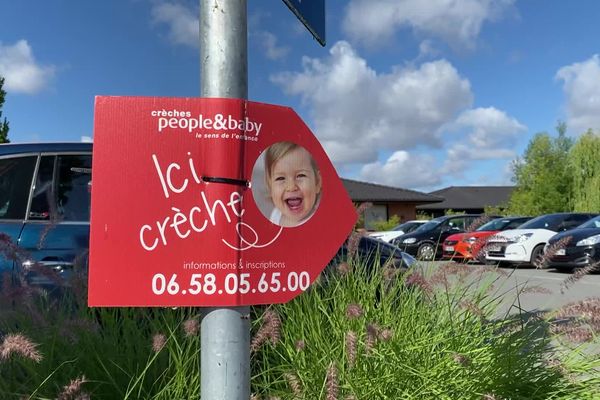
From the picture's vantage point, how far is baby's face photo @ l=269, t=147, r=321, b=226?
1.75 metres

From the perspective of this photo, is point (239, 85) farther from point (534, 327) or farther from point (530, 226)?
point (530, 226)

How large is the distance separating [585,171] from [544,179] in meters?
2.76

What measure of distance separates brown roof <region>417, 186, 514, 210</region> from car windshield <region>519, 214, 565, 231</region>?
1500 inches

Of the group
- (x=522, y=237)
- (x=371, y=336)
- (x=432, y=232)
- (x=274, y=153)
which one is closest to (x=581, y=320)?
(x=371, y=336)

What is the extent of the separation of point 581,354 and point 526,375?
1.34ft

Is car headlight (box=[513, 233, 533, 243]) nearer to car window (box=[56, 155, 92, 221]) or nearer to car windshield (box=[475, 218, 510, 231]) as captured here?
car windshield (box=[475, 218, 510, 231])

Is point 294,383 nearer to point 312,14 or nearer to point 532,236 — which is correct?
point 312,14

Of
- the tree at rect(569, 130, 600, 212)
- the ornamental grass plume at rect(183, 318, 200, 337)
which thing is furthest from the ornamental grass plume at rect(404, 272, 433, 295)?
the tree at rect(569, 130, 600, 212)

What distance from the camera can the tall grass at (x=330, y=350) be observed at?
7.95 ft

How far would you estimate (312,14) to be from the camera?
6.54 feet

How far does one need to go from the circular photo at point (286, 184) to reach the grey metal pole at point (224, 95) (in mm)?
218

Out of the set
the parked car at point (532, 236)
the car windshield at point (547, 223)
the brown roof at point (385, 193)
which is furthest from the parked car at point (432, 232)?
the brown roof at point (385, 193)

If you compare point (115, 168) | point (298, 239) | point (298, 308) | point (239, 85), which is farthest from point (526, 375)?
point (115, 168)

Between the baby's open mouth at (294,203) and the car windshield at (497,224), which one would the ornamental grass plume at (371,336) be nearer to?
the baby's open mouth at (294,203)
